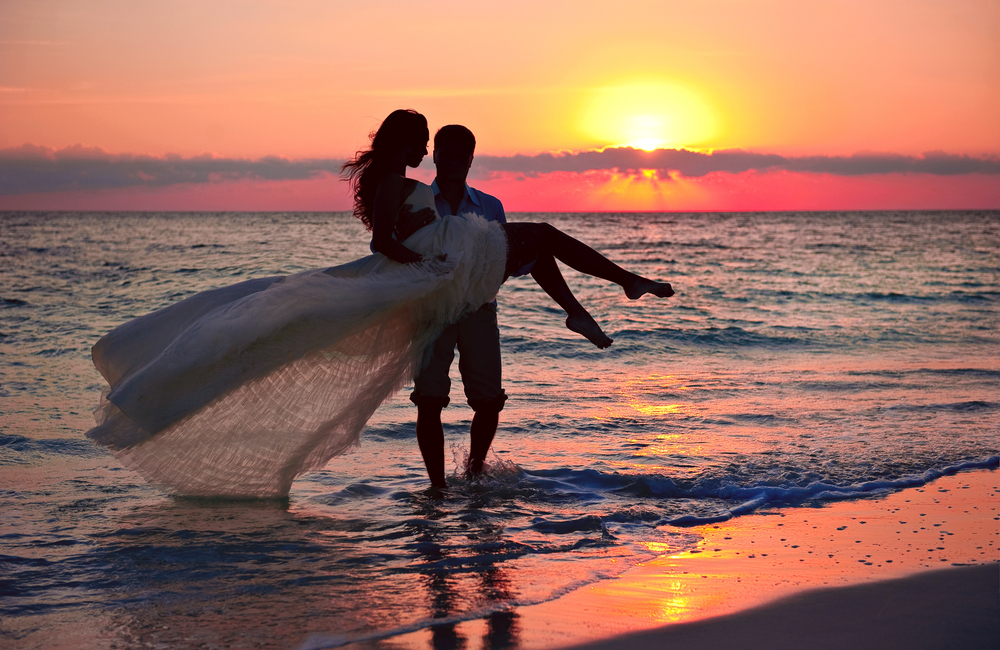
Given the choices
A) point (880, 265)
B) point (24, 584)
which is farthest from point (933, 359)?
point (880, 265)

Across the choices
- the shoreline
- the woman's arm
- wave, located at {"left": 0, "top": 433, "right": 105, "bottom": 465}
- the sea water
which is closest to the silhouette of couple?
the woman's arm

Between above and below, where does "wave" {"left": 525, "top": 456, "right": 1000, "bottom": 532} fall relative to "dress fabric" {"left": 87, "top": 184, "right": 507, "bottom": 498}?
below

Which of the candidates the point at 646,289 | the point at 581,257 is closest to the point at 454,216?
the point at 581,257

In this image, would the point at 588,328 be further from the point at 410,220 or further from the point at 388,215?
the point at 388,215

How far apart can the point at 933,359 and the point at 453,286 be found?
836 cm

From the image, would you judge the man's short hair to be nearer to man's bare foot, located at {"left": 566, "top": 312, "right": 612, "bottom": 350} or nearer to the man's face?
the man's face

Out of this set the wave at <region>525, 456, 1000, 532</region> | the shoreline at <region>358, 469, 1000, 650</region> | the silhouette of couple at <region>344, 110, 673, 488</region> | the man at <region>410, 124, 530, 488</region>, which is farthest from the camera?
the man at <region>410, 124, 530, 488</region>

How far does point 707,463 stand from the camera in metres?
5.43

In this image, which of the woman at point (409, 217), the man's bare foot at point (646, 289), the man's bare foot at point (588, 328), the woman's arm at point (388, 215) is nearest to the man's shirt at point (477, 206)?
the woman at point (409, 217)

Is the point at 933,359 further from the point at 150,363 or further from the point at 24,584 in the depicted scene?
the point at 24,584

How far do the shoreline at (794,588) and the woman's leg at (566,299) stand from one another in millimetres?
1155

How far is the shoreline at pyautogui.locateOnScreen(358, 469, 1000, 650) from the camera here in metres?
2.87

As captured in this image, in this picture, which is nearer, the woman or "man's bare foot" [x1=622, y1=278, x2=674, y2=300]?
the woman

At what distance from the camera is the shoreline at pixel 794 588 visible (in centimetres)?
287
